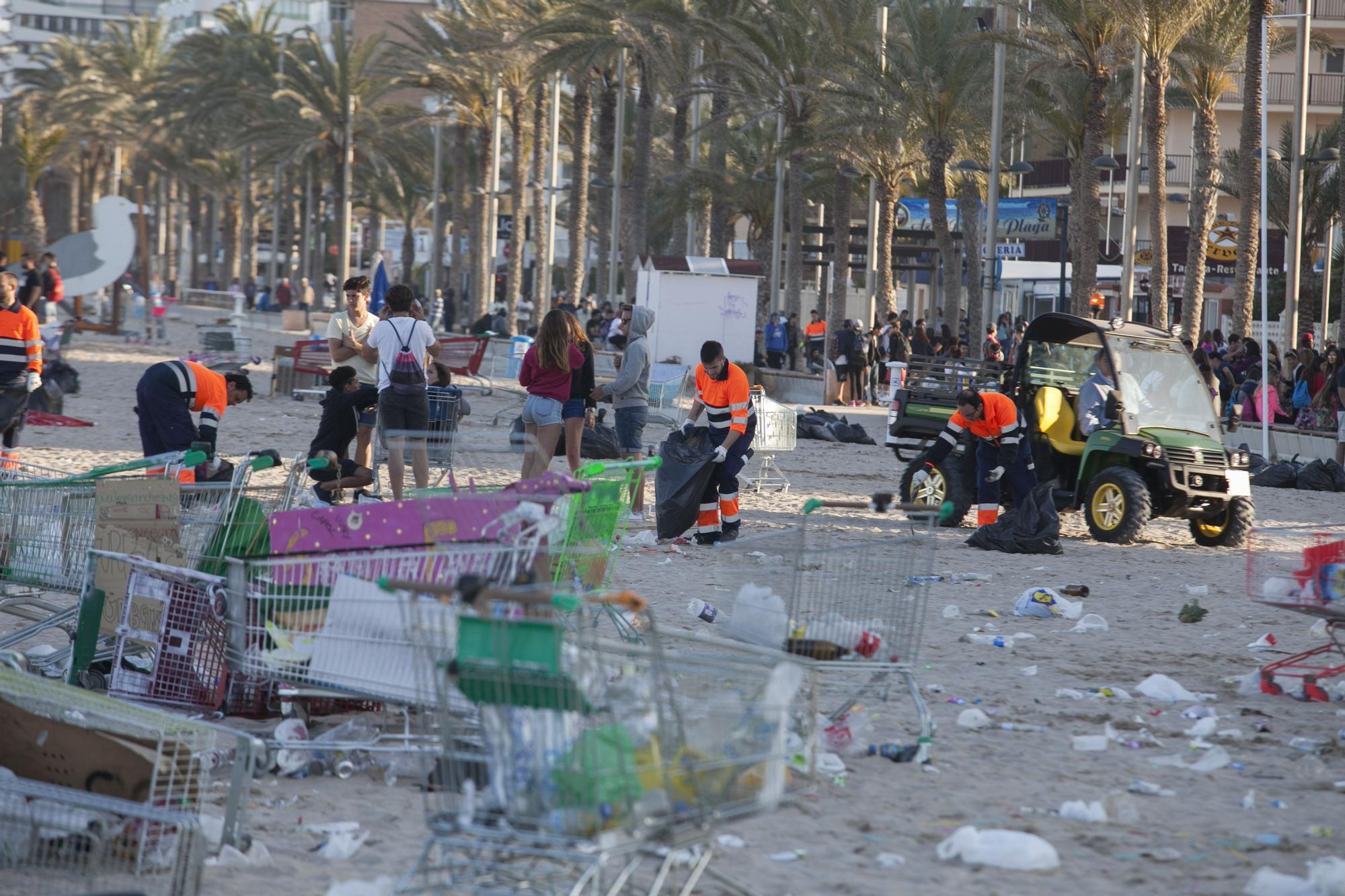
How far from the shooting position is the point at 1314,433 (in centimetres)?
2189

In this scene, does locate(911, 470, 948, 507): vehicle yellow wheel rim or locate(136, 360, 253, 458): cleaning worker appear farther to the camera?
locate(911, 470, 948, 507): vehicle yellow wheel rim

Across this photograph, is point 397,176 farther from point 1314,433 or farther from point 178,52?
point 1314,433

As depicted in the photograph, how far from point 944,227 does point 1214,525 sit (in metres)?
23.0

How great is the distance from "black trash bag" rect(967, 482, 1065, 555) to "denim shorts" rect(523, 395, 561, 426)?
361cm

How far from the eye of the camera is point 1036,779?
19.6 ft

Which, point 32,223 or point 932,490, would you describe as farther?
point 32,223

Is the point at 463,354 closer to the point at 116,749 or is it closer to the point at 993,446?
the point at 993,446

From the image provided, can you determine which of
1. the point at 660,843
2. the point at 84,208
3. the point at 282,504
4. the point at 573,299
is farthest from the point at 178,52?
the point at 660,843

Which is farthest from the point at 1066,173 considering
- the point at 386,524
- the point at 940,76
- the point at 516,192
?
the point at 386,524

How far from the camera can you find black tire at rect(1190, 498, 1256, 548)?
1342cm

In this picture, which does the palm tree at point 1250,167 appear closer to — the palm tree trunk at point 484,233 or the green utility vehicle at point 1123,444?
the green utility vehicle at point 1123,444

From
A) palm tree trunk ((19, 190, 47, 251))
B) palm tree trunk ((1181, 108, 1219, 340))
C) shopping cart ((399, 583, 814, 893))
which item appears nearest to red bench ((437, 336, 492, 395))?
palm tree trunk ((1181, 108, 1219, 340))

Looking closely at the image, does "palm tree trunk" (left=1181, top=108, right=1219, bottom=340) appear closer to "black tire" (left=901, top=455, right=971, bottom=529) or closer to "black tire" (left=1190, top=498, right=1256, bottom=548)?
"black tire" (left=1190, top=498, right=1256, bottom=548)

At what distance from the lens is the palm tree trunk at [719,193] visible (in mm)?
39497
